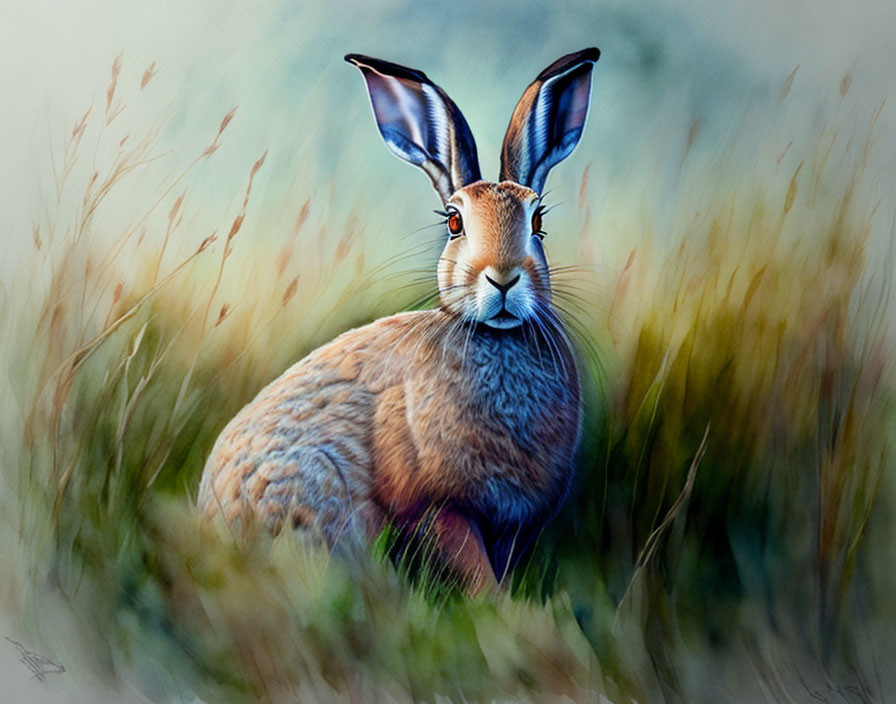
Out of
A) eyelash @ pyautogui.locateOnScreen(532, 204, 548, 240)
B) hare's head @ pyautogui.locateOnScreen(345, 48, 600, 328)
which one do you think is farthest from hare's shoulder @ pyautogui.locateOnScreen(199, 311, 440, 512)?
eyelash @ pyautogui.locateOnScreen(532, 204, 548, 240)

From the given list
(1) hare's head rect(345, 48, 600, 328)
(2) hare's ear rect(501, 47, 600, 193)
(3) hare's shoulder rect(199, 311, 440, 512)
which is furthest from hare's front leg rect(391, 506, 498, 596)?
(2) hare's ear rect(501, 47, 600, 193)

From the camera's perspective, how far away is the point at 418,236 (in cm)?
150

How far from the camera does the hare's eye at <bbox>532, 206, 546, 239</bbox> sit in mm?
1450

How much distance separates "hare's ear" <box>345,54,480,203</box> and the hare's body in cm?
27

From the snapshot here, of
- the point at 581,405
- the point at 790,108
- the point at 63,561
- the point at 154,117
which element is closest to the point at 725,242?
the point at 790,108

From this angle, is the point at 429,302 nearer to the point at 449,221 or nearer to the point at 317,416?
the point at 449,221
